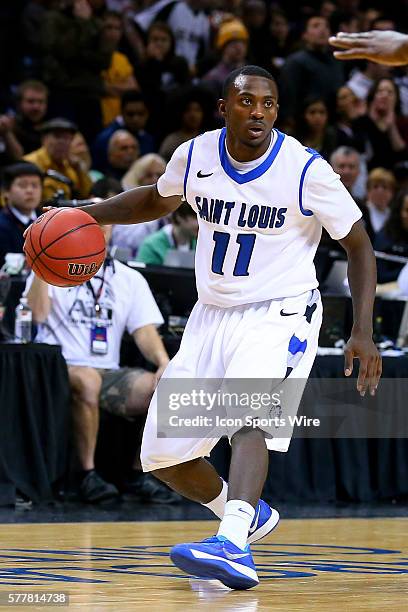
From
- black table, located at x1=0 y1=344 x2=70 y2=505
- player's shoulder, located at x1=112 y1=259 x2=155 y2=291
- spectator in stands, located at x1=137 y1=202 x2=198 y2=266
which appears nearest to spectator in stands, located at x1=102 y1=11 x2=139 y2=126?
spectator in stands, located at x1=137 y1=202 x2=198 y2=266

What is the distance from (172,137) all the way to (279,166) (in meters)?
7.29

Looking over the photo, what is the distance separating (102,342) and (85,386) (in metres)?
0.40

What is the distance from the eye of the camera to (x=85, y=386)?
27.4 ft

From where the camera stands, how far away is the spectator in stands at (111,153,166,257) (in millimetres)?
10570

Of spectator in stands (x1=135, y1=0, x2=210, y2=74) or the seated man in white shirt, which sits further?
spectator in stands (x1=135, y1=0, x2=210, y2=74)

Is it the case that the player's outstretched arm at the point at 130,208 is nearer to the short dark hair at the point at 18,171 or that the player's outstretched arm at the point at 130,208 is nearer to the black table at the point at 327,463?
the black table at the point at 327,463

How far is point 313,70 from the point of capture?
14.2 meters

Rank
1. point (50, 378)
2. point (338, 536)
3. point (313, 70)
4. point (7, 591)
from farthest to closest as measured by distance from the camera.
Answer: point (313, 70) → point (50, 378) → point (338, 536) → point (7, 591)

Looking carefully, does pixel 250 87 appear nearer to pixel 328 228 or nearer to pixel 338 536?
pixel 328 228

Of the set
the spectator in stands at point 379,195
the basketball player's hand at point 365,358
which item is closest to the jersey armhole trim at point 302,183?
the basketball player's hand at point 365,358

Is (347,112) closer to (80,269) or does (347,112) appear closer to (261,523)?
(80,269)

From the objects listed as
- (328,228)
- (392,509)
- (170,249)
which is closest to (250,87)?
(328,228)

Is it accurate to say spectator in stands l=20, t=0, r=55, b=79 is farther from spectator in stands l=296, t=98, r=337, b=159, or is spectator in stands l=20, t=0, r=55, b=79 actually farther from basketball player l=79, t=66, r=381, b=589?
basketball player l=79, t=66, r=381, b=589

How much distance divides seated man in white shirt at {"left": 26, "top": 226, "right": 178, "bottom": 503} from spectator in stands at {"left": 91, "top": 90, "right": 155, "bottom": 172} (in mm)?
3919
